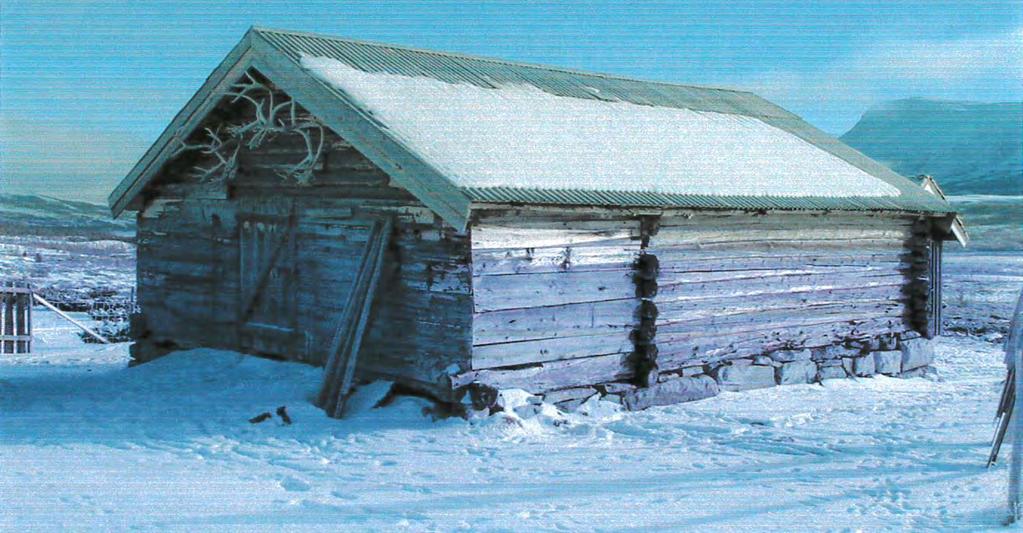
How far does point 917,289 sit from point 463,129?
8.70 metres

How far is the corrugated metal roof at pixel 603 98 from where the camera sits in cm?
1080

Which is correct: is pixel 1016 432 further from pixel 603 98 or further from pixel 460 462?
pixel 603 98

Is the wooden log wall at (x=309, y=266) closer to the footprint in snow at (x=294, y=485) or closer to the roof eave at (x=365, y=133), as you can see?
the roof eave at (x=365, y=133)

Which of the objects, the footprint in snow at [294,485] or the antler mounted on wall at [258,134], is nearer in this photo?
the footprint in snow at [294,485]

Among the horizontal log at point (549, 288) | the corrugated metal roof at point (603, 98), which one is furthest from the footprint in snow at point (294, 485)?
the corrugated metal roof at point (603, 98)

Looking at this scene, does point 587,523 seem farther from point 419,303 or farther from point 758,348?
point 758,348

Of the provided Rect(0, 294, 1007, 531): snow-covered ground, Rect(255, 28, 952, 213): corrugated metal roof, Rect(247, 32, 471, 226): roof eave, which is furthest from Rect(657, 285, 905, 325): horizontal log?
Rect(247, 32, 471, 226): roof eave

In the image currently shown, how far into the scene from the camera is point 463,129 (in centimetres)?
1153

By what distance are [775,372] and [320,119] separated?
22.7 feet

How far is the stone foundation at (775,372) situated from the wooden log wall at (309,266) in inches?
63.3

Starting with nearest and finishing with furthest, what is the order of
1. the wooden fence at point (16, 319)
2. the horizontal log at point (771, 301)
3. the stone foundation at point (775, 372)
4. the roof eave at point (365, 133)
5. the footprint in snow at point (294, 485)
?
the footprint in snow at point (294, 485) < the roof eave at point (365, 133) < the stone foundation at point (775, 372) < the horizontal log at point (771, 301) < the wooden fence at point (16, 319)

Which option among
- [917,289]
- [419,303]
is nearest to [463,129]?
[419,303]

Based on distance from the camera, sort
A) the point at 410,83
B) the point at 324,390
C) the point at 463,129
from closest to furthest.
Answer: the point at 324,390 → the point at 463,129 → the point at 410,83

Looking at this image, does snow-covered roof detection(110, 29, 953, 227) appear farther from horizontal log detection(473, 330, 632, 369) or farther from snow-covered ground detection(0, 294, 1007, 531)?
snow-covered ground detection(0, 294, 1007, 531)
